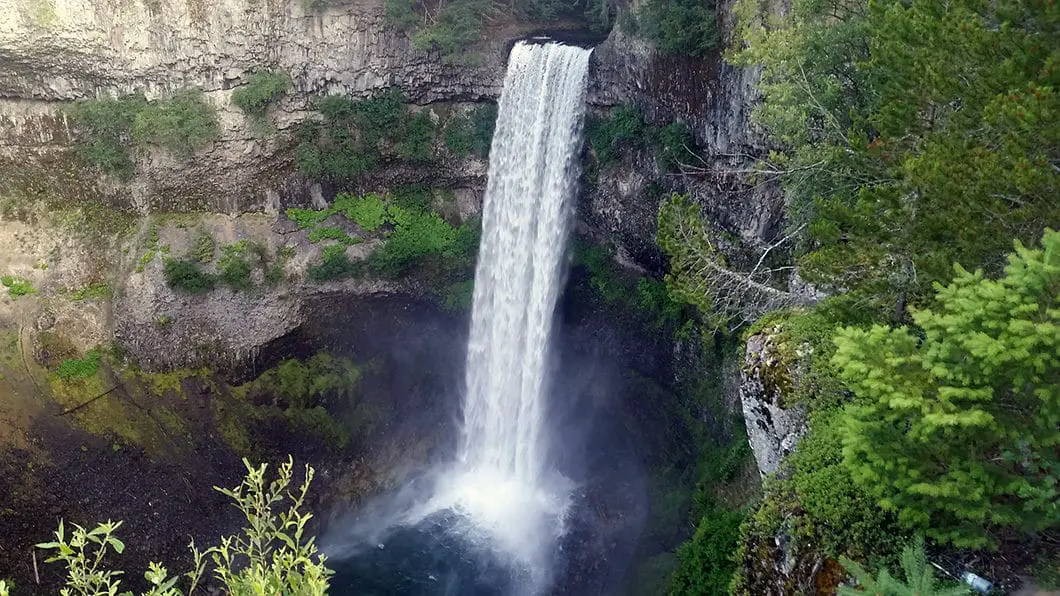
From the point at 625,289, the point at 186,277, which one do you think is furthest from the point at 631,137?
the point at 186,277

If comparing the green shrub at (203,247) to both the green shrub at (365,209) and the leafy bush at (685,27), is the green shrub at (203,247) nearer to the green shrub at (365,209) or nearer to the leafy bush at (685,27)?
the green shrub at (365,209)

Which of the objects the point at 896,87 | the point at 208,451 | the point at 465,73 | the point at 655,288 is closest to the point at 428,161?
the point at 465,73

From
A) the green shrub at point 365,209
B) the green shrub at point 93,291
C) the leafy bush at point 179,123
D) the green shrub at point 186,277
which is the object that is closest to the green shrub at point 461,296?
the green shrub at point 365,209

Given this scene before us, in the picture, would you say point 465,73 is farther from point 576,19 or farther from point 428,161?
point 576,19

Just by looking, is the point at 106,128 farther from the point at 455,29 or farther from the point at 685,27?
the point at 685,27

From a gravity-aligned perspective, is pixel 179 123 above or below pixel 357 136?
above

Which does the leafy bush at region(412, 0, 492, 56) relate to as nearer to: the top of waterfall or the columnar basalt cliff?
the columnar basalt cliff

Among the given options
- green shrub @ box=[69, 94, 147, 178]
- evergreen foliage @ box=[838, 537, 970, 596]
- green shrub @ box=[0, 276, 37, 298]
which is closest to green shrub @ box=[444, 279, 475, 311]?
green shrub @ box=[69, 94, 147, 178]
